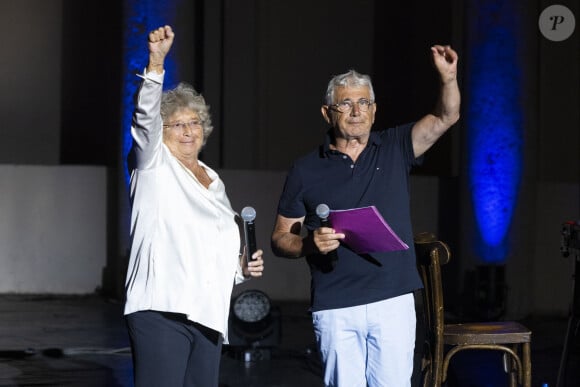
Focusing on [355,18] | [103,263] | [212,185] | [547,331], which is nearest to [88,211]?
[103,263]

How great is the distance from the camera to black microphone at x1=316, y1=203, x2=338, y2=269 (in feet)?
10.6

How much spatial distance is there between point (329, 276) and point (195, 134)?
24.7 inches

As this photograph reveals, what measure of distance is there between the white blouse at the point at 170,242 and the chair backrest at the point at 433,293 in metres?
1.25

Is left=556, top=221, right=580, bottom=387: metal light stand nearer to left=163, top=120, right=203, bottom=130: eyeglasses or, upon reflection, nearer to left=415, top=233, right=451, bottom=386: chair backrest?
left=415, top=233, right=451, bottom=386: chair backrest

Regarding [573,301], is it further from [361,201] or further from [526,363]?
[361,201]

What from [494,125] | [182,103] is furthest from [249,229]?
[494,125]

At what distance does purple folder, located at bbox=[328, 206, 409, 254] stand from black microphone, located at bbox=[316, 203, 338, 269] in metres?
0.03

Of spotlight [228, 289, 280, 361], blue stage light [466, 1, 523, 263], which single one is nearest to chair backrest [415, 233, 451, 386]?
spotlight [228, 289, 280, 361]

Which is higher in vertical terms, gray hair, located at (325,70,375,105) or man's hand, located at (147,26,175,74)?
man's hand, located at (147,26,175,74)

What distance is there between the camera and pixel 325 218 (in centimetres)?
330

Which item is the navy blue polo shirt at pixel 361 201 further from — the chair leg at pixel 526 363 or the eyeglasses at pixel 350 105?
the chair leg at pixel 526 363

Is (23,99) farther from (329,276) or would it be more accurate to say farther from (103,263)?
(329,276)

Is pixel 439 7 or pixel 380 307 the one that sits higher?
pixel 439 7

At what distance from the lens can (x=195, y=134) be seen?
3.55 meters
